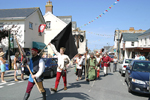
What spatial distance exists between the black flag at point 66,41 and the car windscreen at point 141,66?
3264 mm

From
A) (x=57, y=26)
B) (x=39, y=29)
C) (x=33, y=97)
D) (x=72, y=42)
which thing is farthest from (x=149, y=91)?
(x=57, y=26)

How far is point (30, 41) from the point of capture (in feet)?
70.3

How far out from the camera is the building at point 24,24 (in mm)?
19391

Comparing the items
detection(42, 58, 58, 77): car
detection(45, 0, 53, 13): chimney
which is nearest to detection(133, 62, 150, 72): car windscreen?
detection(42, 58, 58, 77): car

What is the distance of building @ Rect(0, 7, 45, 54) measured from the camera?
19.4 m

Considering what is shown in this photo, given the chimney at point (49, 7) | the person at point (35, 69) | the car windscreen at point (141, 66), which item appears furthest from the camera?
the chimney at point (49, 7)

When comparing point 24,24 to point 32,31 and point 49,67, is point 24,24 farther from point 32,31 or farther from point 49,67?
point 49,67

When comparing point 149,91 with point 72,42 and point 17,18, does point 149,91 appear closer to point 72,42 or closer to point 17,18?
point 72,42

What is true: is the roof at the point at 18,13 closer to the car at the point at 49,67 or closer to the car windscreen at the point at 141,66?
the car at the point at 49,67

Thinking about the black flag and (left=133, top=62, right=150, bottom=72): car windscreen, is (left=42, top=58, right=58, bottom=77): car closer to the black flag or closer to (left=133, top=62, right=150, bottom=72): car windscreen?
the black flag

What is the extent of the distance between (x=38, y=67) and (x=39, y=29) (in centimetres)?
1852

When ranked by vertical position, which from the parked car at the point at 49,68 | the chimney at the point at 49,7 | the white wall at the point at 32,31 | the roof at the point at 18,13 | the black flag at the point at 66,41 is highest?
the chimney at the point at 49,7

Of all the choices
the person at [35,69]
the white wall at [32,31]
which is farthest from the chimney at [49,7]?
the person at [35,69]

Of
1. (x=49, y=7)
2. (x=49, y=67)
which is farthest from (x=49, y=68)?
(x=49, y=7)
